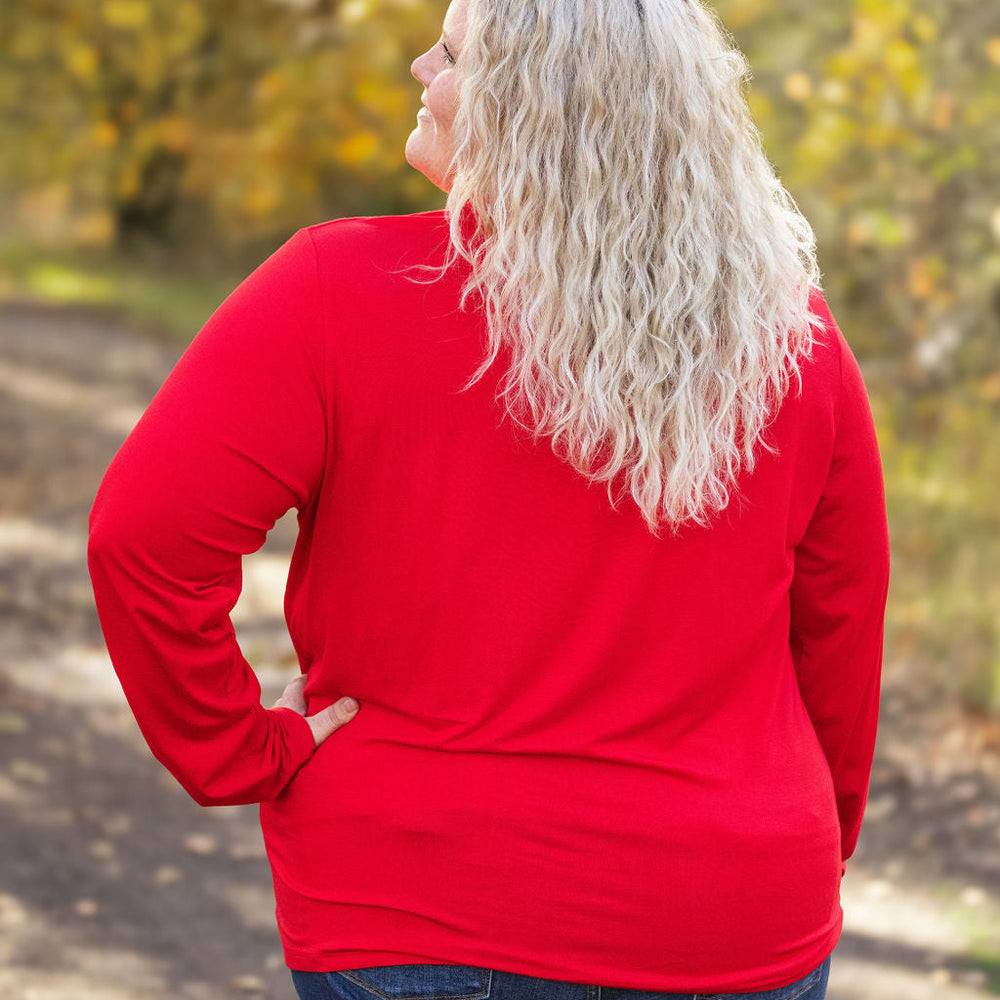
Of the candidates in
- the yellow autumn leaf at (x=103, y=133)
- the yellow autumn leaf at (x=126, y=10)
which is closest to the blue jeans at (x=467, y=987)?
the yellow autumn leaf at (x=126, y=10)

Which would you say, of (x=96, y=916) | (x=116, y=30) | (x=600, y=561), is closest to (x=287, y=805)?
(x=600, y=561)

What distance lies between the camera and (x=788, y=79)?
6.63 m

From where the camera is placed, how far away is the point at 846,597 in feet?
5.60

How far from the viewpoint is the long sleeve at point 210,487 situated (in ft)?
4.48

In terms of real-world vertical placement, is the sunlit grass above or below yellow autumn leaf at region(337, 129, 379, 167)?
below

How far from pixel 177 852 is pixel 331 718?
3.20 meters

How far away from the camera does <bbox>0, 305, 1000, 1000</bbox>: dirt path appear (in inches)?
149

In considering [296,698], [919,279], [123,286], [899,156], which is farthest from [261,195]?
[296,698]

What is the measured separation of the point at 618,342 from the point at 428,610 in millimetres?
342

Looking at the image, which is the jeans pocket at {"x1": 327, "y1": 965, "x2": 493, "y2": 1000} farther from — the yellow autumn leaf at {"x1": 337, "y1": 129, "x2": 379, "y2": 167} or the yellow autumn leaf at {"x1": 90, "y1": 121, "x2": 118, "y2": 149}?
the yellow autumn leaf at {"x1": 90, "y1": 121, "x2": 118, "y2": 149}

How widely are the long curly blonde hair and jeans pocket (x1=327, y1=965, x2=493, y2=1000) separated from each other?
506mm

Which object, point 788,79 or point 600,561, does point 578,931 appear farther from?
point 788,79

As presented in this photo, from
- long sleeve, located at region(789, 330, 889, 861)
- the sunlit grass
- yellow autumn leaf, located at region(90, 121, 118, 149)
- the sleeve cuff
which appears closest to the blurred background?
yellow autumn leaf, located at region(90, 121, 118, 149)

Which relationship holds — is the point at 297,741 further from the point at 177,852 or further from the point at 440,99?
the point at 177,852
